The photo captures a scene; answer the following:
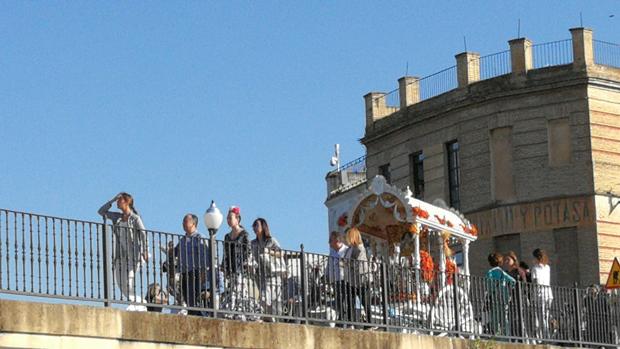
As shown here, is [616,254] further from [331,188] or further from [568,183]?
[331,188]

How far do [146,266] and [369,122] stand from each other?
3921 centimetres

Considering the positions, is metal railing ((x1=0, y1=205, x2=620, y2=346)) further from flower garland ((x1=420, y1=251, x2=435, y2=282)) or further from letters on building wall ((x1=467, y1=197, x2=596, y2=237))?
letters on building wall ((x1=467, y1=197, x2=596, y2=237))

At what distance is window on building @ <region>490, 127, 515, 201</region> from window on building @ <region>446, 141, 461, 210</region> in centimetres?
157

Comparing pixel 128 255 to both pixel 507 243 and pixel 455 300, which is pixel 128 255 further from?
pixel 507 243

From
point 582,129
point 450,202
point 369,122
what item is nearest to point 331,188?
point 369,122

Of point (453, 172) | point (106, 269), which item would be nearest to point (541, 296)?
point (106, 269)

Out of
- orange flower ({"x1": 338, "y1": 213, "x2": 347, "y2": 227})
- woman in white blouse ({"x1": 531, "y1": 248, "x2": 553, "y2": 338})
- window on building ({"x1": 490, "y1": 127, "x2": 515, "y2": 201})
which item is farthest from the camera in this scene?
window on building ({"x1": 490, "y1": 127, "x2": 515, "y2": 201})

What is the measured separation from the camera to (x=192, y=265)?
63.3 feet

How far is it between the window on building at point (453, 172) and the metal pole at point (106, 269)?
3432cm

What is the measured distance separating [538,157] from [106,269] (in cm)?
3302

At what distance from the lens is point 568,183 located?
161 ft

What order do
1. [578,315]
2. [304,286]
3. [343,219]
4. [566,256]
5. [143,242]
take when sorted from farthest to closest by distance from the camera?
1. [566,256]
2. [343,219]
3. [578,315]
4. [304,286]
5. [143,242]

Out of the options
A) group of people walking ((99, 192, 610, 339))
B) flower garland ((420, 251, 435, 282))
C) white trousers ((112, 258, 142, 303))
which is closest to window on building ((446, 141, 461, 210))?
flower garland ((420, 251, 435, 282))

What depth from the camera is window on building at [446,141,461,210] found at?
51844mm
